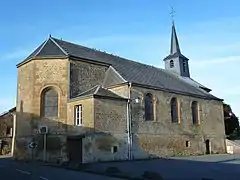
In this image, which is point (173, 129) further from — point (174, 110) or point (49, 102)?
point (49, 102)

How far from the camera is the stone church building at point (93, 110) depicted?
24.2m

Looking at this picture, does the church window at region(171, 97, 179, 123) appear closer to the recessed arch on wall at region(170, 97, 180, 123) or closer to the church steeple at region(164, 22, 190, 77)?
the recessed arch on wall at region(170, 97, 180, 123)

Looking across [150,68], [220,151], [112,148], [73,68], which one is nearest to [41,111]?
[73,68]

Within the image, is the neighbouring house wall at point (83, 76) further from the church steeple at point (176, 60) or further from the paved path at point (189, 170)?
the church steeple at point (176, 60)

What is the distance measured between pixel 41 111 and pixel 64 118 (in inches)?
86.5

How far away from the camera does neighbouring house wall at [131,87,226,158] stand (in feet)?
87.6

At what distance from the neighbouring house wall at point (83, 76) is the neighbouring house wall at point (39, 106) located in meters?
0.66

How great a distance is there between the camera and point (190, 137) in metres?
32.0

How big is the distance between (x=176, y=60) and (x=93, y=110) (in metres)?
22.4

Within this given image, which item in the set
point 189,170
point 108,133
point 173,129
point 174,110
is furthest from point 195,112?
point 189,170

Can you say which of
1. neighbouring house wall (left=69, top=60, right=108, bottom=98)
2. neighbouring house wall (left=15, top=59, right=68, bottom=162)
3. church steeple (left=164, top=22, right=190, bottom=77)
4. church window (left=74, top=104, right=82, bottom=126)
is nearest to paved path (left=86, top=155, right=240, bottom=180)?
church window (left=74, top=104, right=82, bottom=126)

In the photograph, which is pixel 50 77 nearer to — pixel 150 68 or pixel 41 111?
pixel 41 111

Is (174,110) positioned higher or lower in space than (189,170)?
higher

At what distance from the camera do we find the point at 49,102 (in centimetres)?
2641
